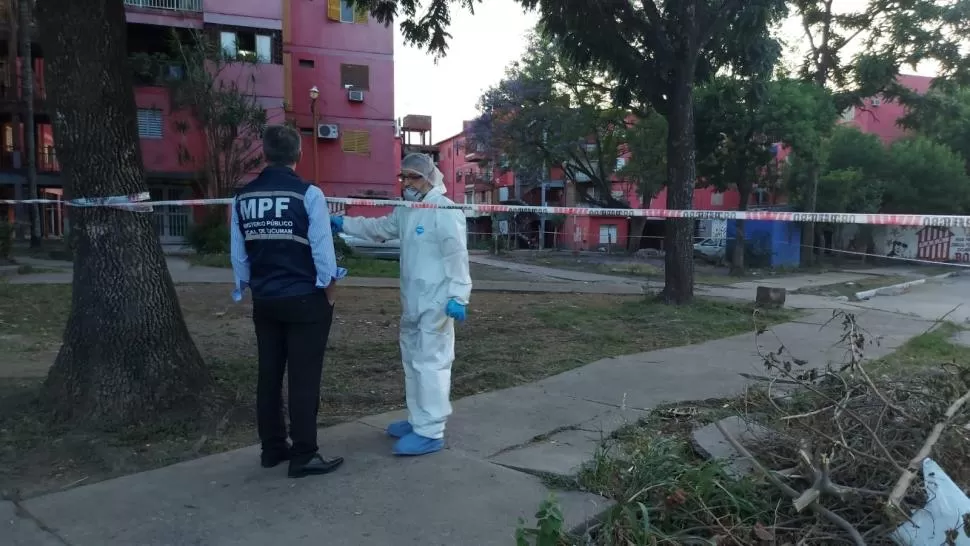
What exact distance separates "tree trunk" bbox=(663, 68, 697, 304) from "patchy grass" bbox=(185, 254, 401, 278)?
25.2 feet

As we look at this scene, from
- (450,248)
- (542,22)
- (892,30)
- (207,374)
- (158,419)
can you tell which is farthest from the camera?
(892,30)

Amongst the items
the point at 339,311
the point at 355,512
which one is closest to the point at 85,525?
the point at 355,512

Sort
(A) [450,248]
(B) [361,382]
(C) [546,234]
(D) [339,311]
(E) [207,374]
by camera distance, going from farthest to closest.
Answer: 1. (C) [546,234]
2. (D) [339,311]
3. (B) [361,382]
4. (E) [207,374]
5. (A) [450,248]

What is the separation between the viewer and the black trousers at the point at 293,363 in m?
3.61

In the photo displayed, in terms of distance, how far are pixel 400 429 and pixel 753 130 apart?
67.0 feet

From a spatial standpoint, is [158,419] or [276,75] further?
[276,75]

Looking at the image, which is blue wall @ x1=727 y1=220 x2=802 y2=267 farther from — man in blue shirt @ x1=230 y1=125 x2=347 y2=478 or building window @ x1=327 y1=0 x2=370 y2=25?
man in blue shirt @ x1=230 y1=125 x2=347 y2=478

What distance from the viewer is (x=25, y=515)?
315 centimetres

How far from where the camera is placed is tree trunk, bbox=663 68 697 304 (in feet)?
35.5

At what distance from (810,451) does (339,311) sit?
7736 mm

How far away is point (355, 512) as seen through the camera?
10.5 ft

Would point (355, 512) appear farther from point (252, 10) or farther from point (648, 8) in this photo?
point (252, 10)

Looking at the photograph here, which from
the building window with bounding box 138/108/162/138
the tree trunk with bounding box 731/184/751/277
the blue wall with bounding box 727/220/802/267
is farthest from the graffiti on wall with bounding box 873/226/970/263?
the building window with bounding box 138/108/162/138

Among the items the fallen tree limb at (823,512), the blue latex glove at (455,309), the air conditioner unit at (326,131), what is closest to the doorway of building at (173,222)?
the air conditioner unit at (326,131)
